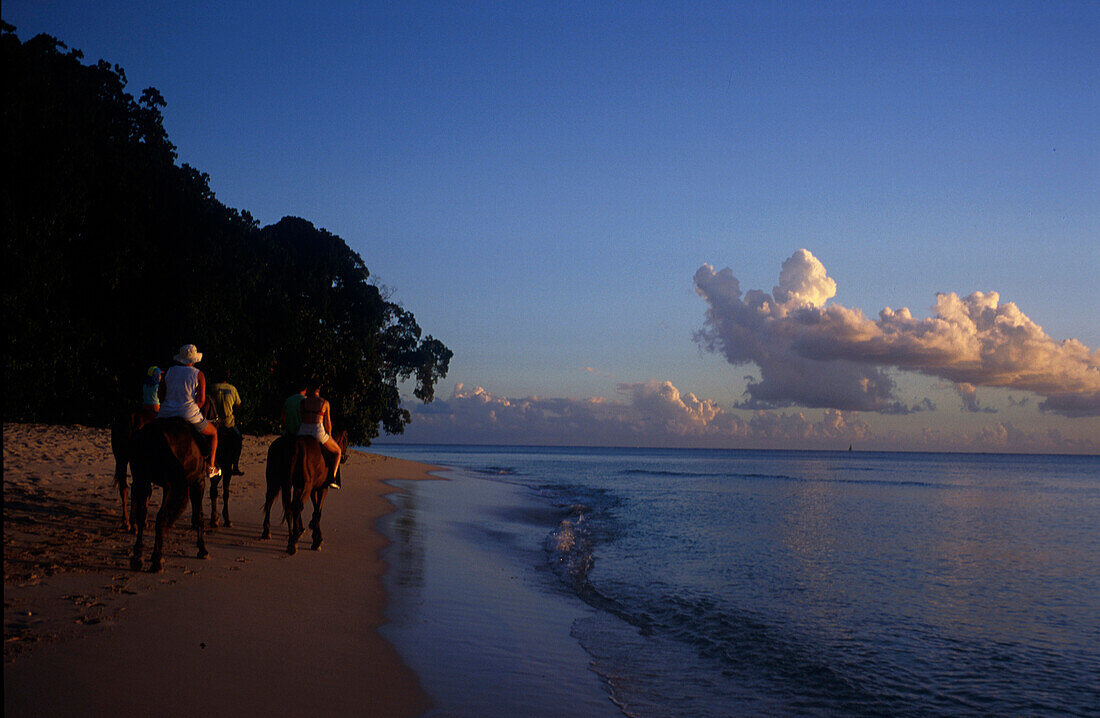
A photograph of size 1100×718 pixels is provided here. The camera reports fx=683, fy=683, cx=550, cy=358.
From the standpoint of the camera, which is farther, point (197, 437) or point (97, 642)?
point (197, 437)

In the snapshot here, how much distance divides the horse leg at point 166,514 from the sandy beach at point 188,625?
0.59 feet

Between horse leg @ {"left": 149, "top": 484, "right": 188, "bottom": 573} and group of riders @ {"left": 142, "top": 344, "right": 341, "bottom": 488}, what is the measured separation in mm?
630

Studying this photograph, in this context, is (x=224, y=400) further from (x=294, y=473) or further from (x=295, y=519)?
(x=295, y=519)

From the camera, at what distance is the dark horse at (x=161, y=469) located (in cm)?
787

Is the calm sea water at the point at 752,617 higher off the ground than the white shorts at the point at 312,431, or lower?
lower

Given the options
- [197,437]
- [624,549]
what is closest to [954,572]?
[624,549]

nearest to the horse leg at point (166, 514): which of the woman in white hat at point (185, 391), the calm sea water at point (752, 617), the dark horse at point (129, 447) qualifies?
the woman in white hat at point (185, 391)

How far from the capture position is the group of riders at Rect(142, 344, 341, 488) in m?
8.20

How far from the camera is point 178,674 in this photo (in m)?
5.00

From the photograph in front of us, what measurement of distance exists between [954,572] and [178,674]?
1333cm

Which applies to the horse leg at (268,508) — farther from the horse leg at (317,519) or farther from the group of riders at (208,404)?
the group of riders at (208,404)

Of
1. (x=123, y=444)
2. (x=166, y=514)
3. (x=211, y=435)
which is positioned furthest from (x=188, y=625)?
(x=123, y=444)

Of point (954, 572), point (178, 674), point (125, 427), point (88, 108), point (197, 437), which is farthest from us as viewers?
point (88, 108)

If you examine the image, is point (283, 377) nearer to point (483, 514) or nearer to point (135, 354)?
point (135, 354)
